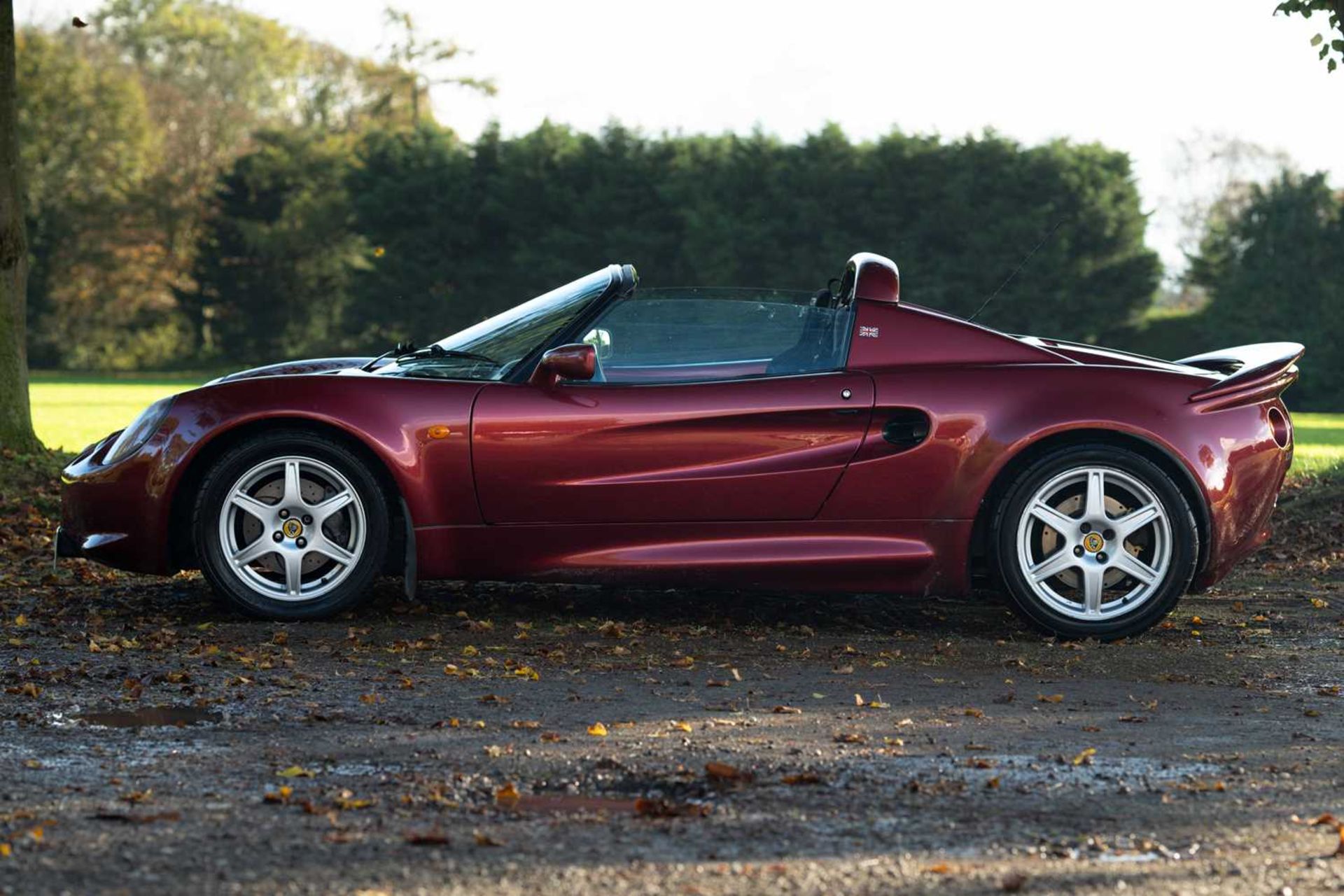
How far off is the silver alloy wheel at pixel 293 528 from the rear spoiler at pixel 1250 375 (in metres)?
3.28

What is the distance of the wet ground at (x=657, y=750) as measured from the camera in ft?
11.0

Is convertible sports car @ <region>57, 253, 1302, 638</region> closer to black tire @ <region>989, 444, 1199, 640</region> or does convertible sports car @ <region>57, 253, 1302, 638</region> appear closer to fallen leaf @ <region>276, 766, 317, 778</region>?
black tire @ <region>989, 444, 1199, 640</region>

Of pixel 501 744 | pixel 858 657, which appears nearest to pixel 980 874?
pixel 501 744

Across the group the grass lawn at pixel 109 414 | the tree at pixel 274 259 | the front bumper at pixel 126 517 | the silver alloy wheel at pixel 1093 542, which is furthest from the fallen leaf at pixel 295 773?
the tree at pixel 274 259

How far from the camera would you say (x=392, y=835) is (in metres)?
3.53

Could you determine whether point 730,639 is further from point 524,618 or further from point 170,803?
point 170,803

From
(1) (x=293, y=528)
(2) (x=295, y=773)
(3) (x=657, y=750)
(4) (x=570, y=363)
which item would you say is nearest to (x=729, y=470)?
(4) (x=570, y=363)

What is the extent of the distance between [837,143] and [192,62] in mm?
33396

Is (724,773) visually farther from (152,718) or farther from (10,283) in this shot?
(10,283)

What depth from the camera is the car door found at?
6.25m

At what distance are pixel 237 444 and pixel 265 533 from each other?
36 centimetres

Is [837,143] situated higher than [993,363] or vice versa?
[837,143]

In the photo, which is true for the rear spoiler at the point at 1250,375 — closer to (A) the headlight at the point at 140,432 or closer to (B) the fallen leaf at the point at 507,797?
(B) the fallen leaf at the point at 507,797

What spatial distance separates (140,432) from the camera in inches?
259
